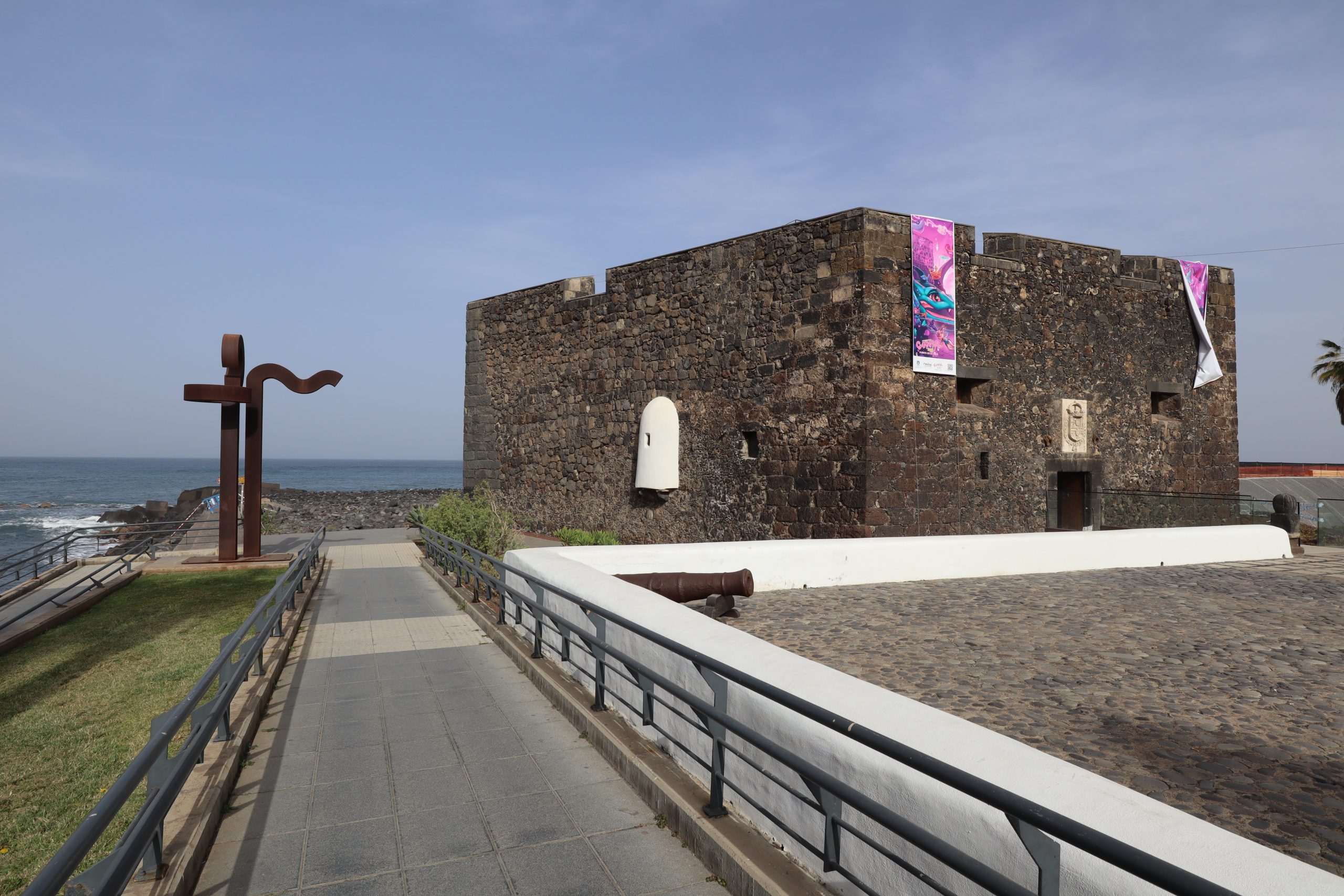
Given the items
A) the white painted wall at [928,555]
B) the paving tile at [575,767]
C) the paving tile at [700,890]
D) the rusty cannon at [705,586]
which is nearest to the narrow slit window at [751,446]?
the white painted wall at [928,555]

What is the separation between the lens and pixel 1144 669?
5820 mm

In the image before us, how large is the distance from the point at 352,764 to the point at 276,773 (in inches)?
16.4

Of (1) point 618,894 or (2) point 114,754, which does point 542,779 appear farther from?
(2) point 114,754

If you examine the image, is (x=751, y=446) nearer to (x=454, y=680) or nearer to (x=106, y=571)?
(x=454, y=680)

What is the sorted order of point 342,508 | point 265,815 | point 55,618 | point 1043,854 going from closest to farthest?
point 1043,854
point 265,815
point 55,618
point 342,508

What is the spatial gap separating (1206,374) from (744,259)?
34.8ft

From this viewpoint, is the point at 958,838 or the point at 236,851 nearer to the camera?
the point at 958,838

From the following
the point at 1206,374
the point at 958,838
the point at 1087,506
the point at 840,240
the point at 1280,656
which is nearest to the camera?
the point at 958,838

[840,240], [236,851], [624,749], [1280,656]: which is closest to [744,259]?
[840,240]

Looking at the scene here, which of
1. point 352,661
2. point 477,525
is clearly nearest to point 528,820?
point 352,661

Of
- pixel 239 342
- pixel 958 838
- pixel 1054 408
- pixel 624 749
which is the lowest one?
pixel 624 749

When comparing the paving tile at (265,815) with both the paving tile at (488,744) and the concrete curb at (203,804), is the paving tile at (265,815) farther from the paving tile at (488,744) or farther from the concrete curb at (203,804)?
the paving tile at (488,744)

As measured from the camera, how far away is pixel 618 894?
3.28 m

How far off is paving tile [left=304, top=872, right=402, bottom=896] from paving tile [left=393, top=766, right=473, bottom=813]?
2.31 feet
